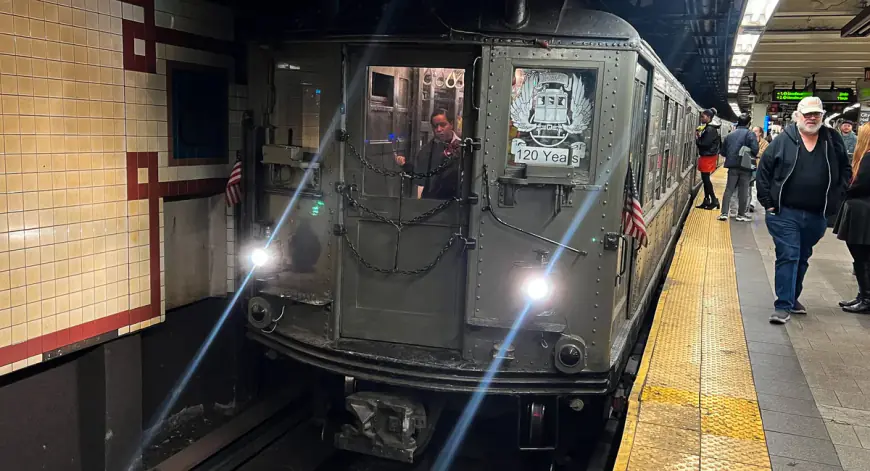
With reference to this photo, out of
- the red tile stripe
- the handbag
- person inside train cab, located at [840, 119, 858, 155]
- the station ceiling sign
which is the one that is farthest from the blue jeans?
the station ceiling sign

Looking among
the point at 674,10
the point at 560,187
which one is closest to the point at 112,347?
the point at 560,187

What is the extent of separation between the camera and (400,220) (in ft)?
15.1

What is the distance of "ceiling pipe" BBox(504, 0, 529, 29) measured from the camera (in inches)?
168

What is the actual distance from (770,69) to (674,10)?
1551cm

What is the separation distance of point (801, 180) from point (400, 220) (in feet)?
11.4

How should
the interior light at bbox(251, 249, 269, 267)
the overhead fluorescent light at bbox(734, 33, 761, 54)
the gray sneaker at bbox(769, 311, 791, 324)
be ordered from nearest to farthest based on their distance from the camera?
the interior light at bbox(251, 249, 269, 267)
the gray sneaker at bbox(769, 311, 791, 324)
the overhead fluorescent light at bbox(734, 33, 761, 54)

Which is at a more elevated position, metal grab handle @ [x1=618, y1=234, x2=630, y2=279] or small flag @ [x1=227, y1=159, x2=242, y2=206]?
small flag @ [x1=227, y1=159, x2=242, y2=206]

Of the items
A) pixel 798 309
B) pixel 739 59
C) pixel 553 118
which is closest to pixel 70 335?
pixel 553 118

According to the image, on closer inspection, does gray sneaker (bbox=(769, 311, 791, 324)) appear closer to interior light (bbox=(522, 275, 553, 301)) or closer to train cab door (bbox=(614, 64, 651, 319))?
train cab door (bbox=(614, 64, 651, 319))

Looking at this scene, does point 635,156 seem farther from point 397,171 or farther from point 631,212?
point 397,171

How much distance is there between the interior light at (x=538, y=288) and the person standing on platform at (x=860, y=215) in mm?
3736

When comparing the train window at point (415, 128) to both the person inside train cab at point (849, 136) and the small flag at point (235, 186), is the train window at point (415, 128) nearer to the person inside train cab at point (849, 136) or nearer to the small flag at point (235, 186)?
the small flag at point (235, 186)

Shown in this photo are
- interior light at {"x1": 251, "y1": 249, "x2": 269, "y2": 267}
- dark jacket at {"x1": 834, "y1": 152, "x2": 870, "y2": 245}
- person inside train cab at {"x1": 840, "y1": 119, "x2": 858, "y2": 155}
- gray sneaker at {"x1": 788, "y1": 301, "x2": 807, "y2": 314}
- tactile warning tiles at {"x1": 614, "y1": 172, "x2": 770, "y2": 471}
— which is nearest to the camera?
tactile warning tiles at {"x1": 614, "y1": 172, "x2": 770, "y2": 471}

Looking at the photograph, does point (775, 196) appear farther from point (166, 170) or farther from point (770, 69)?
point (770, 69)
